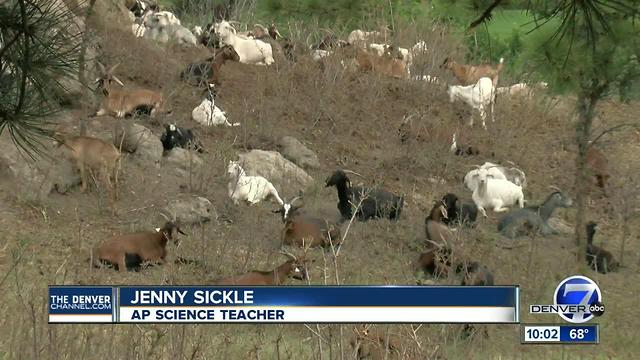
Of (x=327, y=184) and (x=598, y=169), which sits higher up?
(x=598, y=169)

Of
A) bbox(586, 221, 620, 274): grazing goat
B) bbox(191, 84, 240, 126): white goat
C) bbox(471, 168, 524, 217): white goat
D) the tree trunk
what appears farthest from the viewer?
bbox(191, 84, 240, 126): white goat

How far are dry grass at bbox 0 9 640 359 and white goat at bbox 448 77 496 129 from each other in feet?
0.64

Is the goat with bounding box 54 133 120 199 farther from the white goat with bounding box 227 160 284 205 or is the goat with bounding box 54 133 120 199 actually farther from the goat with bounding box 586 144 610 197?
the goat with bounding box 586 144 610 197

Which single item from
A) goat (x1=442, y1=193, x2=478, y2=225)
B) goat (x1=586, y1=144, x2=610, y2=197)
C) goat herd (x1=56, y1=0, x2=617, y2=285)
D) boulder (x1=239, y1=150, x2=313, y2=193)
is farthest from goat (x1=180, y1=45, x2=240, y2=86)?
goat (x1=586, y1=144, x2=610, y2=197)

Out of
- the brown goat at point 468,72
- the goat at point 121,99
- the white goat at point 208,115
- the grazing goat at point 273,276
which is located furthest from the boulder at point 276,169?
the brown goat at point 468,72

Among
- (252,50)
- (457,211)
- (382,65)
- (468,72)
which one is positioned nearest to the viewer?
(457,211)

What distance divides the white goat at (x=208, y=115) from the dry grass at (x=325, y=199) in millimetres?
149

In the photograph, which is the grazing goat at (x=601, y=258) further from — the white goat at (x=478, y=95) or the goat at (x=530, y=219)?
the white goat at (x=478, y=95)

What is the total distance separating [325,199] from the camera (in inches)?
576

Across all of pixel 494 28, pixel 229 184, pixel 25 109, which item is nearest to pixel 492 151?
pixel 229 184

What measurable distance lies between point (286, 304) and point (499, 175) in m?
9.71

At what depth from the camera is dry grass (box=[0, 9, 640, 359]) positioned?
9.50m
